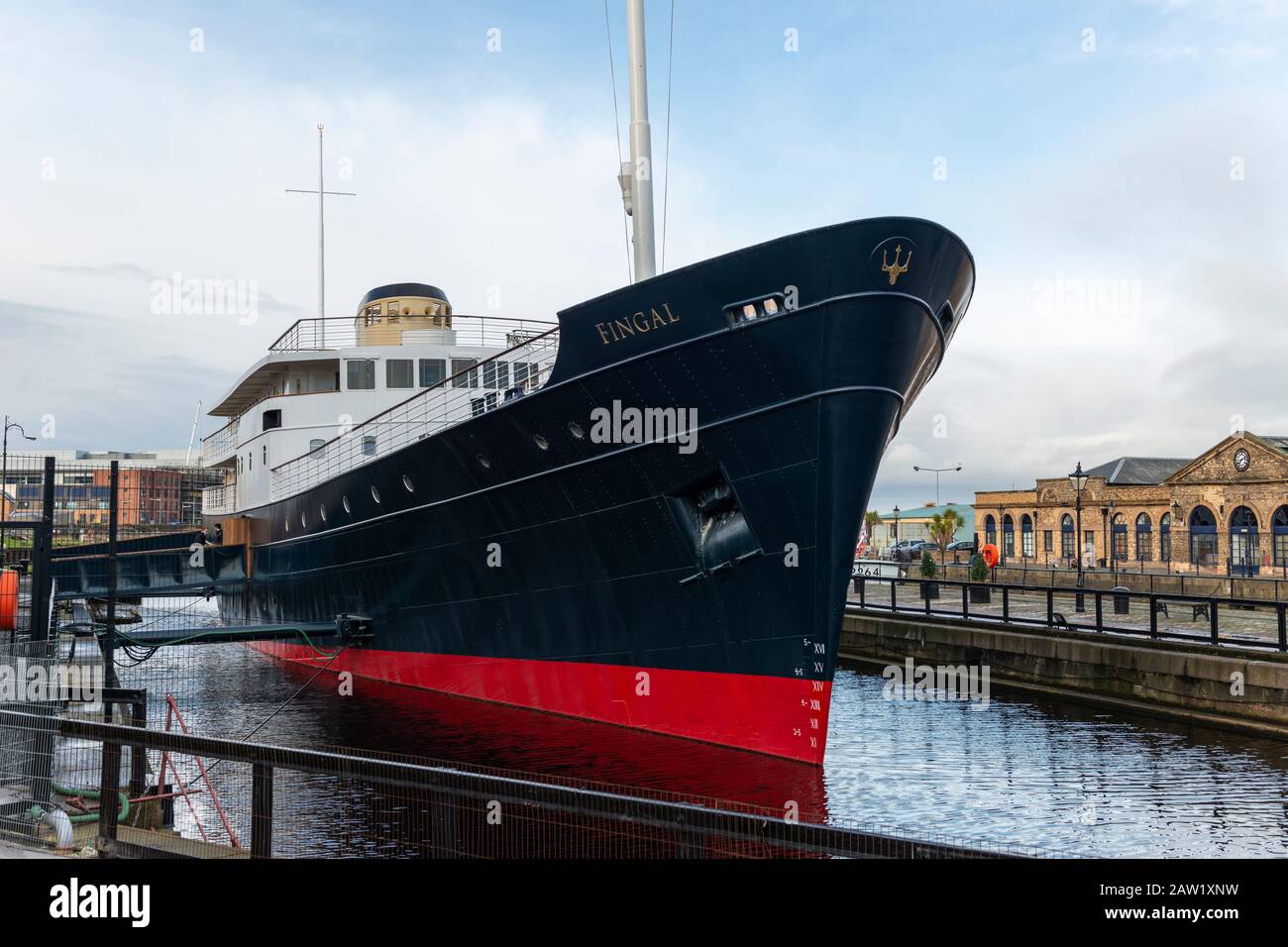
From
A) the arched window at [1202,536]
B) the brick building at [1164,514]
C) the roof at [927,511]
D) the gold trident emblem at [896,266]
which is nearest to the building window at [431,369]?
the gold trident emblem at [896,266]

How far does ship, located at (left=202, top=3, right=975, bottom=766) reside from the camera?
10.1 metres

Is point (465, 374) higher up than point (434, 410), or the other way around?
point (465, 374)

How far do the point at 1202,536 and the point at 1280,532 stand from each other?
3.94 meters

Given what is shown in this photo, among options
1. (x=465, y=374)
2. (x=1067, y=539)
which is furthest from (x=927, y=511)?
(x=465, y=374)

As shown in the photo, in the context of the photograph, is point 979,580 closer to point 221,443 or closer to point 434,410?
point 434,410

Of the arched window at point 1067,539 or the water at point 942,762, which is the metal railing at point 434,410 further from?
the arched window at point 1067,539

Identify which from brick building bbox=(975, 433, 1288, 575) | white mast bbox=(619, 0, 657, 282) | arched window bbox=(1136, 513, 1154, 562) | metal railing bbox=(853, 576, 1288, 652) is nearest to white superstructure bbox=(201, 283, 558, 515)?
white mast bbox=(619, 0, 657, 282)

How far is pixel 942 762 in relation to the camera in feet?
39.2

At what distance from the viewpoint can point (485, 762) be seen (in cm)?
1151

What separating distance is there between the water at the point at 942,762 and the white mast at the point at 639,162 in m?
6.08

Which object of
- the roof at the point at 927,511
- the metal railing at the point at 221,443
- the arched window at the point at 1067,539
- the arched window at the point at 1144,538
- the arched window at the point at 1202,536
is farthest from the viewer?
the roof at the point at 927,511

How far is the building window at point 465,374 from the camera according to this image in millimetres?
14624

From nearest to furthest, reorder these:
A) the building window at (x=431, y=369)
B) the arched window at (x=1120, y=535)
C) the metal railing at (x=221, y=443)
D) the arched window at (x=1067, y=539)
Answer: the building window at (x=431, y=369) → the metal railing at (x=221, y=443) → the arched window at (x=1120, y=535) → the arched window at (x=1067, y=539)

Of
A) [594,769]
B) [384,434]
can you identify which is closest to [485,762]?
[594,769]
